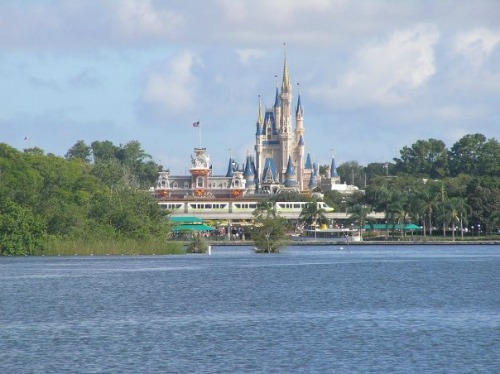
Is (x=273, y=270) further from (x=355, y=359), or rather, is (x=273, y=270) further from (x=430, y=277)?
(x=355, y=359)

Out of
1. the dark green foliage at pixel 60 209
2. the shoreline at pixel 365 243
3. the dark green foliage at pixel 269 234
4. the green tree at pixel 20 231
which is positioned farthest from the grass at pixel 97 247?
the shoreline at pixel 365 243

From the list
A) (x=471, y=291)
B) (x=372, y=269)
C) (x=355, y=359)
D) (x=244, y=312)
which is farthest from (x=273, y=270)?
(x=355, y=359)

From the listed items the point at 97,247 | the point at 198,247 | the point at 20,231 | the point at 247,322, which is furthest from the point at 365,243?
the point at 247,322

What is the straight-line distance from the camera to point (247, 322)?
5078 cm

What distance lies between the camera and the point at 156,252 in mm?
122562

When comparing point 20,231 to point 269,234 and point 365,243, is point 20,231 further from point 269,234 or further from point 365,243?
point 365,243

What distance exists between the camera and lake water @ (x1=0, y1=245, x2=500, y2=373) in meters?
39.7

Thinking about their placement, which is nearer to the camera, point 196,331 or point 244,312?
Result: point 196,331

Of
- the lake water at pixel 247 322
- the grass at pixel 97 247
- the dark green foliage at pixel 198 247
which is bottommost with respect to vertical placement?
the lake water at pixel 247 322

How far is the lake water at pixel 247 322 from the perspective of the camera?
3972 cm

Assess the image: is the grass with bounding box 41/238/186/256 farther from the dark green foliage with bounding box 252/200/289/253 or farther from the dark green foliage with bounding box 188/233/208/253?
the dark green foliage with bounding box 188/233/208/253

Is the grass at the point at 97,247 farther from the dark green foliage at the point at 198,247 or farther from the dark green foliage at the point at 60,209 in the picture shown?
the dark green foliage at the point at 198,247

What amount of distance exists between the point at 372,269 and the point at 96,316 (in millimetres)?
45321

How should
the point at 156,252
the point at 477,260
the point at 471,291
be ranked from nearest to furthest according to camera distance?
1. the point at 471,291
2. the point at 477,260
3. the point at 156,252
